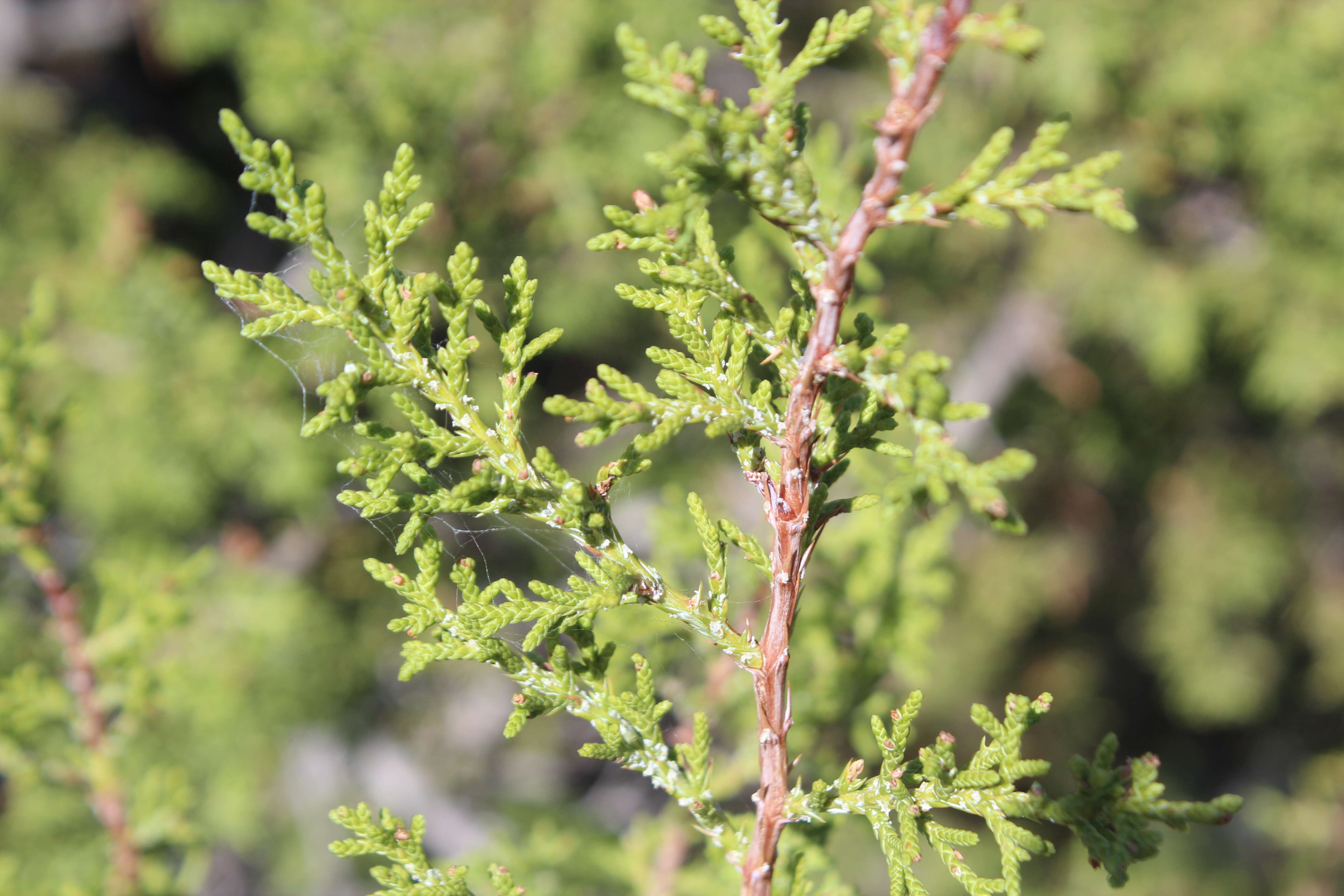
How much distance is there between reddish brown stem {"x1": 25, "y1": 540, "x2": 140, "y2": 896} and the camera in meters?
1.43

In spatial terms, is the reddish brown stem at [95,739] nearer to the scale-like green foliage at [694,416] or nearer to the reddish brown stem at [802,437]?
the scale-like green foliage at [694,416]

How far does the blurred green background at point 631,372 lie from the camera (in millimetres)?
2035

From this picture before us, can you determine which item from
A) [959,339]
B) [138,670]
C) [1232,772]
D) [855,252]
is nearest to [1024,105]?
[959,339]

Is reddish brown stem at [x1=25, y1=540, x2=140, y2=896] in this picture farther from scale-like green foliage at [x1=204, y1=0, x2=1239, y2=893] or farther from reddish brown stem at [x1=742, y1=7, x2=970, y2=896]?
reddish brown stem at [x1=742, y1=7, x2=970, y2=896]

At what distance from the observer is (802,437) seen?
0.84 metres

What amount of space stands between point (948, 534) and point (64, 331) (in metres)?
2.58

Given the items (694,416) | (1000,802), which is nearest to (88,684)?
(694,416)

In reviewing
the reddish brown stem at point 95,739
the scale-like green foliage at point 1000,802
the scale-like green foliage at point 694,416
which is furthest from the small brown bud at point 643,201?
the reddish brown stem at point 95,739

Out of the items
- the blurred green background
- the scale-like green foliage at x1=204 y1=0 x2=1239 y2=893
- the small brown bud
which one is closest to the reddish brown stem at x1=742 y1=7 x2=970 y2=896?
the scale-like green foliage at x1=204 y1=0 x2=1239 y2=893

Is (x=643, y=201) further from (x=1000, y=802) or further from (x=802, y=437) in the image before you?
(x=1000, y=802)

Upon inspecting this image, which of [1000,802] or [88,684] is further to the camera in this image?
[88,684]

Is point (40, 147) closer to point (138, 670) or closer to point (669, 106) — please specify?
point (138, 670)

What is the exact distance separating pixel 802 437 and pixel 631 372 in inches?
98.6

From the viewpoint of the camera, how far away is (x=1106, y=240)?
2.88m
